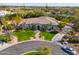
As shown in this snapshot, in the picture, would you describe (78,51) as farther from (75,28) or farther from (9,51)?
(9,51)

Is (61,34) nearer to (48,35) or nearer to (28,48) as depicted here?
(48,35)

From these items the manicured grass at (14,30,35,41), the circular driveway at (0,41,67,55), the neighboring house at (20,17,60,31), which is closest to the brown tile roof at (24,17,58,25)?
the neighboring house at (20,17,60,31)

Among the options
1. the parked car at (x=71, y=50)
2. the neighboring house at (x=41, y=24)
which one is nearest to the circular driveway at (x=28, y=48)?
the parked car at (x=71, y=50)

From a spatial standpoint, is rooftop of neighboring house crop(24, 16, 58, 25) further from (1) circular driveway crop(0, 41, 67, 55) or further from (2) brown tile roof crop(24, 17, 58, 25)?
(1) circular driveway crop(0, 41, 67, 55)
